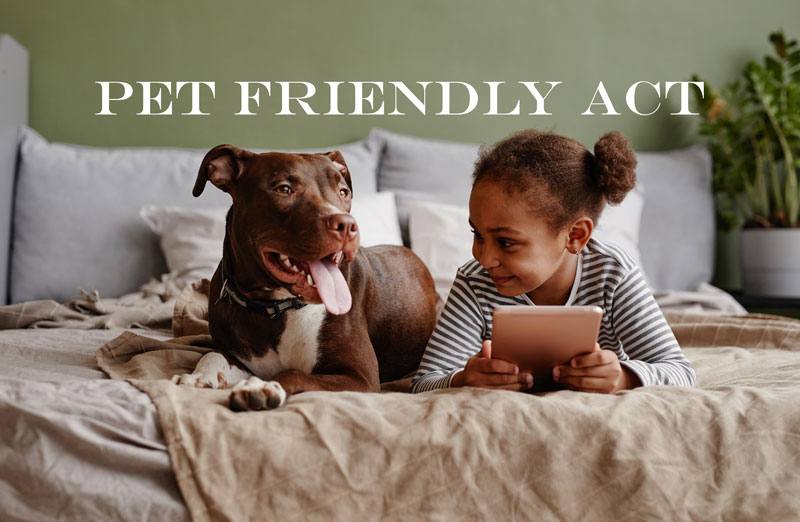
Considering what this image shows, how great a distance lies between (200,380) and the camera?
1.40 m

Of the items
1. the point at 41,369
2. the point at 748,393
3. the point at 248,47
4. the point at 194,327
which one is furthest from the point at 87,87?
the point at 748,393

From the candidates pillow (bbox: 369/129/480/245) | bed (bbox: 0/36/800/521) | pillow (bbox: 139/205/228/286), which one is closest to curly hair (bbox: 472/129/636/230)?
bed (bbox: 0/36/800/521)

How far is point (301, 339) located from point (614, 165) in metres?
0.72

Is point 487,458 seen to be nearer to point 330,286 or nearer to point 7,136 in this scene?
point 330,286

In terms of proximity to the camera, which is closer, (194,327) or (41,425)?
(41,425)

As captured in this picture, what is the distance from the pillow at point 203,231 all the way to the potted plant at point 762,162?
1.74 meters

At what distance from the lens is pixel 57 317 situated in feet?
7.06

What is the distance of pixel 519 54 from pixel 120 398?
2.84 metres

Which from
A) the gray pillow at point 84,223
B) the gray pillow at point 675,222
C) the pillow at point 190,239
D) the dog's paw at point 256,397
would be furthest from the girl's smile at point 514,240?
the gray pillow at point 675,222

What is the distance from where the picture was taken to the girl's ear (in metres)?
1.49

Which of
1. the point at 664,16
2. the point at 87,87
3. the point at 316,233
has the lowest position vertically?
the point at 316,233

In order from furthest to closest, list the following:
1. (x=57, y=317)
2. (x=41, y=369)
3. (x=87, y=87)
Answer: (x=87, y=87) < (x=57, y=317) < (x=41, y=369)

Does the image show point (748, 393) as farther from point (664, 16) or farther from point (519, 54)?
point (664, 16)

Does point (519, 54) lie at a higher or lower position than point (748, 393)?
higher
